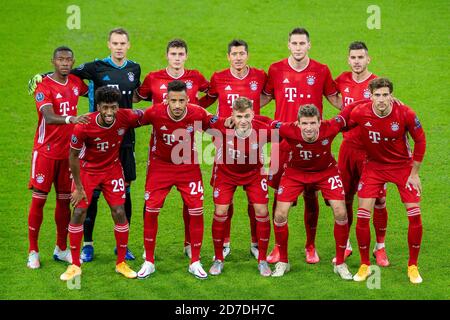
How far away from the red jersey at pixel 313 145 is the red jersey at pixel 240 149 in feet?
0.68

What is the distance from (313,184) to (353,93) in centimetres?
127

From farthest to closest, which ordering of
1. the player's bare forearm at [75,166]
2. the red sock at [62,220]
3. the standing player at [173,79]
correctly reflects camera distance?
the standing player at [173,79]
the red sock at [62,220]
the player's bare forearm at [75,166]

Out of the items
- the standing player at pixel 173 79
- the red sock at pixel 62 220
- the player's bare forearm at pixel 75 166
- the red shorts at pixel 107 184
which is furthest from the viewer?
the standing player at pixel 173 79

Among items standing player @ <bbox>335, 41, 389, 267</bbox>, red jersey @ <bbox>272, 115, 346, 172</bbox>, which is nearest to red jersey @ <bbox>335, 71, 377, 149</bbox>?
standing player @ <bbox>335, 41, 389, 267</bbox>

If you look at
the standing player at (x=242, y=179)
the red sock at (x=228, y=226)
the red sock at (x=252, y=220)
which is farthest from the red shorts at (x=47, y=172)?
the red sock at (x=252, y=220)

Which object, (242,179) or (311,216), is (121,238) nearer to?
(242,179)

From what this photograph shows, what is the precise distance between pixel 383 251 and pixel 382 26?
8.80 m

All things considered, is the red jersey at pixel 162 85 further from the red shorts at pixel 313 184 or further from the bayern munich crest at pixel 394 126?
the bayern munich crest at pixel 394 126

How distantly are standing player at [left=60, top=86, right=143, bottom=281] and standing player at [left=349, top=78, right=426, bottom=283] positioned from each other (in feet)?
8.20

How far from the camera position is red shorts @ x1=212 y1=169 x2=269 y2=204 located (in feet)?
38.6

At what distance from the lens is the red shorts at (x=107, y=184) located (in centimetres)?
1157

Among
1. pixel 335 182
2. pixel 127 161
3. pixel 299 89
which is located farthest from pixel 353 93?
pixel 127 161

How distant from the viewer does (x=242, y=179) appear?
1180 centimetres
